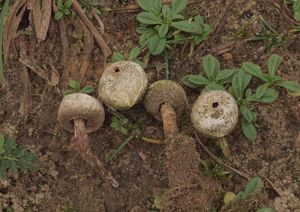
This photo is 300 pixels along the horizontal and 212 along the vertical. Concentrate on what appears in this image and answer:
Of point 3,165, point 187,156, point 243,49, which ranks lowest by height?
point 3,165

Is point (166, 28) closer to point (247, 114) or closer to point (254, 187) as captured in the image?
point (247, 114)

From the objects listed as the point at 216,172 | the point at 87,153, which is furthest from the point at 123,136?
the point at 216,172

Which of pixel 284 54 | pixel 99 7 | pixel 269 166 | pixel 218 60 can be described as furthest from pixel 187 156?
pixel 99 7

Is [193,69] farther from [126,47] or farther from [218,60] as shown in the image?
[126,47]

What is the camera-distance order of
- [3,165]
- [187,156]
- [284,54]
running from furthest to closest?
[284,54] → [3,165] → [187,156]

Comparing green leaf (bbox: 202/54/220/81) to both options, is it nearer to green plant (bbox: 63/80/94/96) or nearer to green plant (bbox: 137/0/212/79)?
green plant (bbox: 137/0/212/79)

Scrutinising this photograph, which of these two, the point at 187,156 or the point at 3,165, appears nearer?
the point at 187,156
